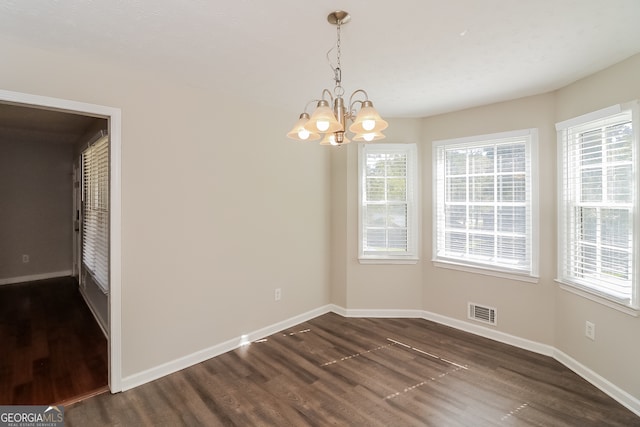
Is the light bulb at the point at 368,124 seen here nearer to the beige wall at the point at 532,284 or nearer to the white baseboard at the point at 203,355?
the beige wall at the point at 532,284

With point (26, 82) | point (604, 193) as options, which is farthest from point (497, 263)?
point (26, 82)

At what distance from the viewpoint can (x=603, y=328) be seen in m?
2.46

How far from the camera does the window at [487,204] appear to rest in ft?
10.3

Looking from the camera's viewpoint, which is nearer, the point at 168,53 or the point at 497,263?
the point at 168,53

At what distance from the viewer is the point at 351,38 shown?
197cm

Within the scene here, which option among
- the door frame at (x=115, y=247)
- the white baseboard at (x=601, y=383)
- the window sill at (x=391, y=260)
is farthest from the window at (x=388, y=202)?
the door frame at (x=115, y=247)

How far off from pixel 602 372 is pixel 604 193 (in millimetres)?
1456

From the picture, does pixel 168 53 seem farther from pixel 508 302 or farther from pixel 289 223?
pixel 508 302

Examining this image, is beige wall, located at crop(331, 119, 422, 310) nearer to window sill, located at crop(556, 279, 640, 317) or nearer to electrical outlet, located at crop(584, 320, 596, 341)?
window sill, located at crop(556, 279, 640, 317)

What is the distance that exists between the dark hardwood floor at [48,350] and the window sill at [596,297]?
13.3 feet

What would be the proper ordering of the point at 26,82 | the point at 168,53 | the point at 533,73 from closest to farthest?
the point at 26,82 → the point at 168,53 → the point at 533,73

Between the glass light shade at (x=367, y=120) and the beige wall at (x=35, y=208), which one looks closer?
the glass light shade at (x=367, y=120)

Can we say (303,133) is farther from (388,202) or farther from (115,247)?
(388,202)

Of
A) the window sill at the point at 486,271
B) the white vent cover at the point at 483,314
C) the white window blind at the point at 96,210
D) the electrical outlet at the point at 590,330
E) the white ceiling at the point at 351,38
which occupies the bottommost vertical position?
the white vent cover at the point at 483,314
